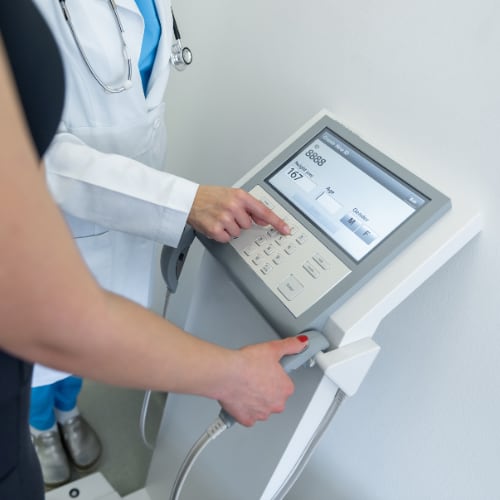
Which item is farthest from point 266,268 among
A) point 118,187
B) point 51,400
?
point 51,400

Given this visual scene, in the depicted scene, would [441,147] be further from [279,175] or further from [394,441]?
[394,441]

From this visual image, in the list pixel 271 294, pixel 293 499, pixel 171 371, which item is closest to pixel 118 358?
pixel 171 371

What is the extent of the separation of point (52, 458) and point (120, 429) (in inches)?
8.3

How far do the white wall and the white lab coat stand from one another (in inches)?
8.4

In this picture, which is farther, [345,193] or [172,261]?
[172,261]

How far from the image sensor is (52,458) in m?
1.39

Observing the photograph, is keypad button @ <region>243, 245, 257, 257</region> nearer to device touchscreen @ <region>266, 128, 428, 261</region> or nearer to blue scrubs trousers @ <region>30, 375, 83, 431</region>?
device touchscreen @ <region>266, 128, 428, 261</region>

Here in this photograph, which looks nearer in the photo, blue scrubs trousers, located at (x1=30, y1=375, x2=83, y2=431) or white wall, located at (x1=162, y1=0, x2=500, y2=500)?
white wall, located at (x1=162, y1=0, x2=500, y2=500)

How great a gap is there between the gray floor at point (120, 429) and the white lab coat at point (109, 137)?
83 cm

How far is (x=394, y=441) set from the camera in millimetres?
885

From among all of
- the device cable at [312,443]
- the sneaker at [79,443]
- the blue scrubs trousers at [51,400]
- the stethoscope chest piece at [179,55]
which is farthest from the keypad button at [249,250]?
the sneaker at [79,443]

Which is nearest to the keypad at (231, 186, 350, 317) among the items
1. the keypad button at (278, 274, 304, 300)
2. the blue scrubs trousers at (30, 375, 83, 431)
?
the keypad button at (278, 274, 304, 300)

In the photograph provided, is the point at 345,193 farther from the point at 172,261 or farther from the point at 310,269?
the point at 172,261

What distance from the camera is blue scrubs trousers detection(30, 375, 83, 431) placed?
1.29 meters
